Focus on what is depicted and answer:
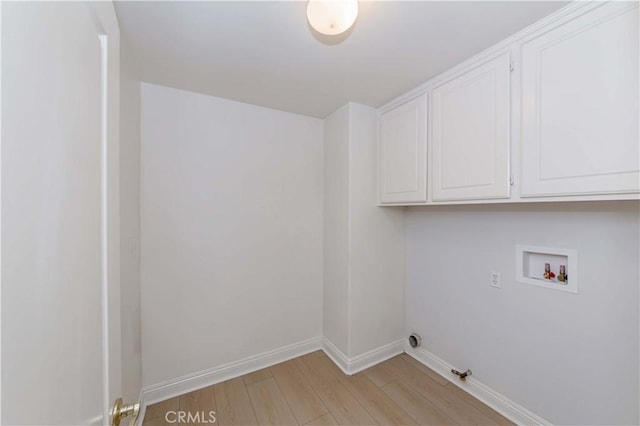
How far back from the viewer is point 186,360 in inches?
72.5

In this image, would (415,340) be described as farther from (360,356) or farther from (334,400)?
(334,400)

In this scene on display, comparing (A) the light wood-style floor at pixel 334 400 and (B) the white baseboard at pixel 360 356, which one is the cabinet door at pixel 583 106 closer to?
(A) the light wood-style floor at pixel 334 400

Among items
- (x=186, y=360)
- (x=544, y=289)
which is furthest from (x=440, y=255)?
(x=186, y=360)

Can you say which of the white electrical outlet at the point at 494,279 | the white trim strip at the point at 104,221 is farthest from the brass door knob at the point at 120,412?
the white electrical outlet at the point at 494,279

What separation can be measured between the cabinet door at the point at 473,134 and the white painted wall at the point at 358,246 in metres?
0.60

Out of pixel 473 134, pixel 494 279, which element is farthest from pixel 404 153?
pixel 494 279

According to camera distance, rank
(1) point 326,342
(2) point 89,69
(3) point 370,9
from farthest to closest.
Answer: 1. (1) point 326,342
2. (3) point 370,9
3. (2) point 89,69

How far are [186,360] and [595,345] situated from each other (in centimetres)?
250

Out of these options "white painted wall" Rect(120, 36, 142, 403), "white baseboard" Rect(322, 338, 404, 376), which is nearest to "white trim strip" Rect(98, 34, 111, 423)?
"white painted wall" Rect(120, 36, 142, 403)

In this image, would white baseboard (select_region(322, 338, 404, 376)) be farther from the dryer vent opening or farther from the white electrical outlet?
the white electrical outlet

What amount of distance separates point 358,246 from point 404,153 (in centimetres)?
83

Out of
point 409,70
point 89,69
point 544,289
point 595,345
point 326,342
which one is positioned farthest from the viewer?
point 326,342

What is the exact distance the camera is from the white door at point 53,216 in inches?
11.3

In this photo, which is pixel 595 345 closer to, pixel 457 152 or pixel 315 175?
pixel 457 152
